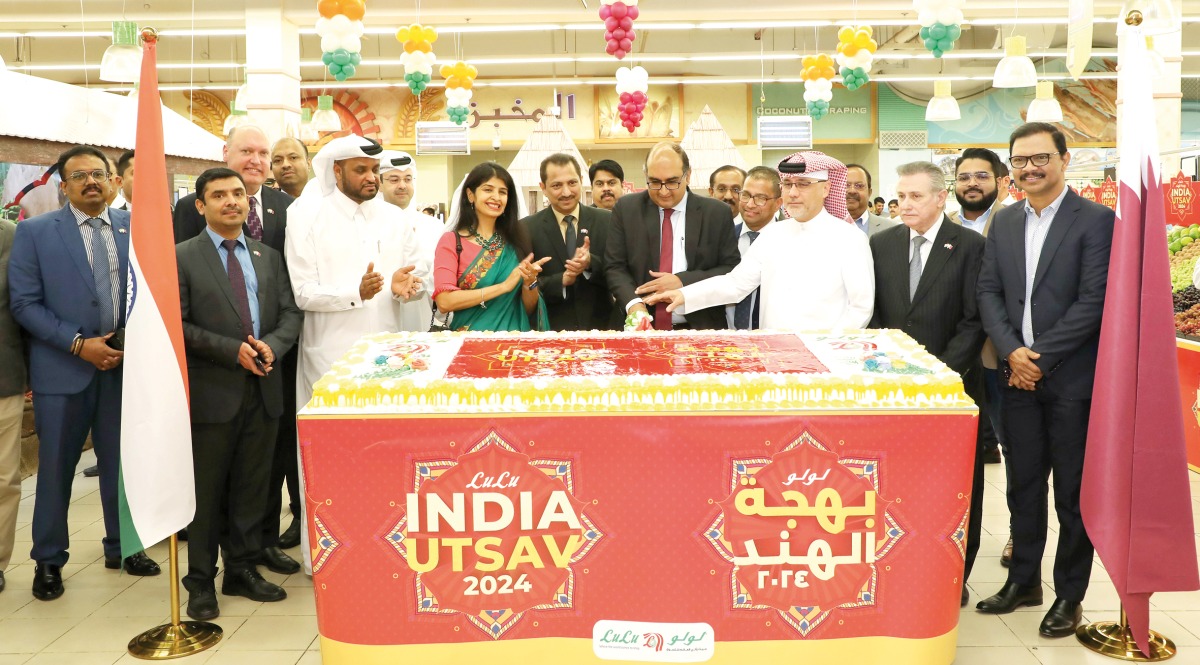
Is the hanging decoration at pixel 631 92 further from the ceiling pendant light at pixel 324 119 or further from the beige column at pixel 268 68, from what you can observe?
the beige column at pixel 268 68

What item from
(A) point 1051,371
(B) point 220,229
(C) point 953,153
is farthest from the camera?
(C) point 953,153

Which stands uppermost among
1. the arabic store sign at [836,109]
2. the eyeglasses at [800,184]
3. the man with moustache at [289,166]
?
the arabic store sign at [836,109]

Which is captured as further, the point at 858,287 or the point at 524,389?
the point at 858,287

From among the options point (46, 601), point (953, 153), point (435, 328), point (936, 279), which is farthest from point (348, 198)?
point (953, 153)

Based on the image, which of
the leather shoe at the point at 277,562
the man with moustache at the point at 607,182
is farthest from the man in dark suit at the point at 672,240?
the leather shoe at the point at 277,562

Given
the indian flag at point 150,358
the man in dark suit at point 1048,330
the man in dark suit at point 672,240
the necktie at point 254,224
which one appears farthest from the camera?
the man in dark suit at point 672,240

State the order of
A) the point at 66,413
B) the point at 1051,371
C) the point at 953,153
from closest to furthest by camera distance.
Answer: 1. the point at 1051,371
2. the point at 66,413
3. the point at 953,153

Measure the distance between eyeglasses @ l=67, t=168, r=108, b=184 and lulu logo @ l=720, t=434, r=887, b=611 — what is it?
2722 millimetres

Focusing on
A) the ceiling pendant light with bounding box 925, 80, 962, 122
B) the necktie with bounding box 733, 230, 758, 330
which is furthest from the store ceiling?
the necktie with bounding box 733, 230, 758, 330

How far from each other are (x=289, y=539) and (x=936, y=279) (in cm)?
295

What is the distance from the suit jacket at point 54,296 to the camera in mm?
3672

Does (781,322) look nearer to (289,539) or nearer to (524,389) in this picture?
(524,389)

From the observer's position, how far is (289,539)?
170 inches

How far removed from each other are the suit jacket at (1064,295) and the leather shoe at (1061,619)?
72 centimetres
